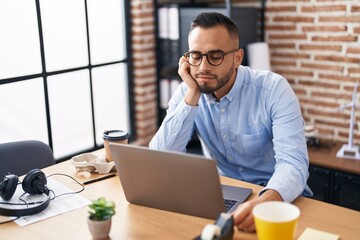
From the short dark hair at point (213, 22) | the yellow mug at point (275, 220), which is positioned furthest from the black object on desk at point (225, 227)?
the short dark hair at point (213, 22)

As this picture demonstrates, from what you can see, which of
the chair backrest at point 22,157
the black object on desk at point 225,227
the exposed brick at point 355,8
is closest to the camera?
the black object on desk at point 225,227

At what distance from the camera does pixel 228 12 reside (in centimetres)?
302

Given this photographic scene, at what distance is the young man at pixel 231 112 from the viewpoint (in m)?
1.72

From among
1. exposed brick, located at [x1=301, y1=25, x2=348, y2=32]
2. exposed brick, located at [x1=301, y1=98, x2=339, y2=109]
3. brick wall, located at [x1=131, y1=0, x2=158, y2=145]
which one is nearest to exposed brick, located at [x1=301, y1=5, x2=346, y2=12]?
exposed brick, located at [x1=301, y1=25, x2=348, y2=32]

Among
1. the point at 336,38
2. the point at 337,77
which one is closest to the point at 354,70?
the point at 337,77

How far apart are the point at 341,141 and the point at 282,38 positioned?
2.71ft

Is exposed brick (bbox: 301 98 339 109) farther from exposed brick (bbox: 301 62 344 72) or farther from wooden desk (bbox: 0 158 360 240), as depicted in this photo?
wooden desk (bbox: 0 158 360 240)

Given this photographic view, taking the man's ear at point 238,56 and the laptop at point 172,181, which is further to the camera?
the man's ear at point 238,56

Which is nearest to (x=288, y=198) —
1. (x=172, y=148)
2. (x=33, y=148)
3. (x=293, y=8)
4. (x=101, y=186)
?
(x=172, y=148)

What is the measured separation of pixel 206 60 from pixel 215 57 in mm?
36

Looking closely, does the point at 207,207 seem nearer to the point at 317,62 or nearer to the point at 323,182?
the point at 323,182

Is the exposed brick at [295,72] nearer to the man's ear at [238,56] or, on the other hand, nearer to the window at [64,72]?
the window at [64,72]

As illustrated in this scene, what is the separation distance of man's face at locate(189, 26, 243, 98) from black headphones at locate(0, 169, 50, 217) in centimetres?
70

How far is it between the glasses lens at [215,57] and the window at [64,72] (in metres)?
1.44
